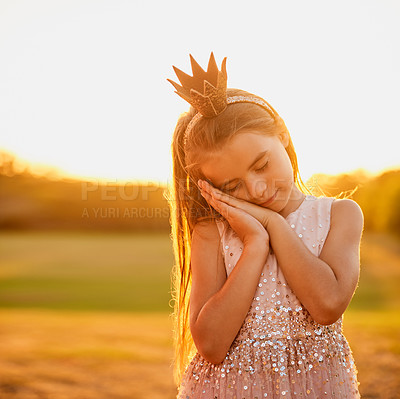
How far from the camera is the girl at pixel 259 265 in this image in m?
2.10

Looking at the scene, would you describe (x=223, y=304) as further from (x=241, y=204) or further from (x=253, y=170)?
(x=253, y=170)

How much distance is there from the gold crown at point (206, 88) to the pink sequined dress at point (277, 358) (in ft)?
2.27

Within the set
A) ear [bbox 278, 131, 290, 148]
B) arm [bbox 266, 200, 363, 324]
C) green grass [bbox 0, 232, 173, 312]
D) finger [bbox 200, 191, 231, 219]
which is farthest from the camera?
green grass [bbox 0, 232, 173, 312]

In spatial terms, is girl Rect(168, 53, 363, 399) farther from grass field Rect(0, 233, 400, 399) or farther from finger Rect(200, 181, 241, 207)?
grass field Rect(0, 233, 400, 399)

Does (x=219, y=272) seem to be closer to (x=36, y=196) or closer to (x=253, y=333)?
(x=253, y=333)

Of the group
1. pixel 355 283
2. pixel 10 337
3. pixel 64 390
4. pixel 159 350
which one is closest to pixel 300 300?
pixel 355 283

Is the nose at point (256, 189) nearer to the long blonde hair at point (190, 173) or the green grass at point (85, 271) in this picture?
the long blonde hair at point (190, 173)

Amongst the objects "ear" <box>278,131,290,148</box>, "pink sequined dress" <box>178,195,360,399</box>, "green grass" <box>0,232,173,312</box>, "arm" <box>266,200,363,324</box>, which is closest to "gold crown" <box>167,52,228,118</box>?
"ear" <box>278,131,290,148</box>

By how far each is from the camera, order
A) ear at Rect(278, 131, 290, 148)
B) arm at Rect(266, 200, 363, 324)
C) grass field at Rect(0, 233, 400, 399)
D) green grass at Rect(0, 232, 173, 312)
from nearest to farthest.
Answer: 1. arm at Rect(266, 200, 363, 324)
2. ear at Rect(278, 131, 290, 148)
3. grass field at Rect(0, 233, 400, 399)
4. green grass at Rect(0, 232, 173, 312)

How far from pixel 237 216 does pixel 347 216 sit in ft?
1.66

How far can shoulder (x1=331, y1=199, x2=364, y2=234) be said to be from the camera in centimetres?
228

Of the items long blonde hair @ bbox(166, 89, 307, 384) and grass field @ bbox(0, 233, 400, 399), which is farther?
grass field @ bbox(0, 233, 400, 399)

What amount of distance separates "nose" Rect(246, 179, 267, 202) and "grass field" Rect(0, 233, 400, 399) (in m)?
1.10

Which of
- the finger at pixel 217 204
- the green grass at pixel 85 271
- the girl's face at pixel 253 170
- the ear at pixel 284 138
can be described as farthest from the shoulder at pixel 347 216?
the green grass at pixel 85 271
